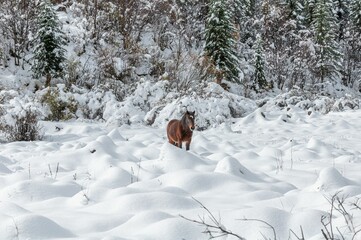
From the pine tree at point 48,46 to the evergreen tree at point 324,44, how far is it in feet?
88.0

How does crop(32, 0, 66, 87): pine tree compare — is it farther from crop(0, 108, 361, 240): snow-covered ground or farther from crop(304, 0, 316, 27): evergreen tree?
crop(304, 0, 316, 27): evergreen tree

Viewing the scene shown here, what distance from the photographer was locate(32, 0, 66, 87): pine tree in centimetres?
2461

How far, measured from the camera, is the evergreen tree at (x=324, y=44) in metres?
41.8

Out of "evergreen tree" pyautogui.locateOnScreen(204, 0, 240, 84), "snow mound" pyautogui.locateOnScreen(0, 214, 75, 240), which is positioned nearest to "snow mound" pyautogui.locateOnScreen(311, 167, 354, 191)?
"snow mound" pyautogui.locateOnScreen(0, 214, 75, 240)

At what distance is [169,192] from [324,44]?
137ft

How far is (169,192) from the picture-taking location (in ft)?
13.5

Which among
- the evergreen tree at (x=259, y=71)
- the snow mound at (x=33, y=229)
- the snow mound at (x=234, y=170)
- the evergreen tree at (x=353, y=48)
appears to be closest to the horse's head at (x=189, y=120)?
the snow mound at (x=234, y=170)

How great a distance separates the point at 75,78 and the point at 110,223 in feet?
76.1

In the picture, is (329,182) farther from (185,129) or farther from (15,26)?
(15,26)

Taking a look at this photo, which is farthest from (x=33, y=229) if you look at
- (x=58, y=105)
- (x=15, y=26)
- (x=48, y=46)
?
(x=15, y=26)

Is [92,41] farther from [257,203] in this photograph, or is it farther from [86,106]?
[257,203]

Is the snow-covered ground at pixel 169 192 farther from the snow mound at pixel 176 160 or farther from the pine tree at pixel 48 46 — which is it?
the pine tree at pixel 48 46

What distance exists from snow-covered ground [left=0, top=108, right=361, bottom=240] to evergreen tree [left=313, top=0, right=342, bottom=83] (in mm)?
35340

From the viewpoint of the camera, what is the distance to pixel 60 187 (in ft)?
14.2
